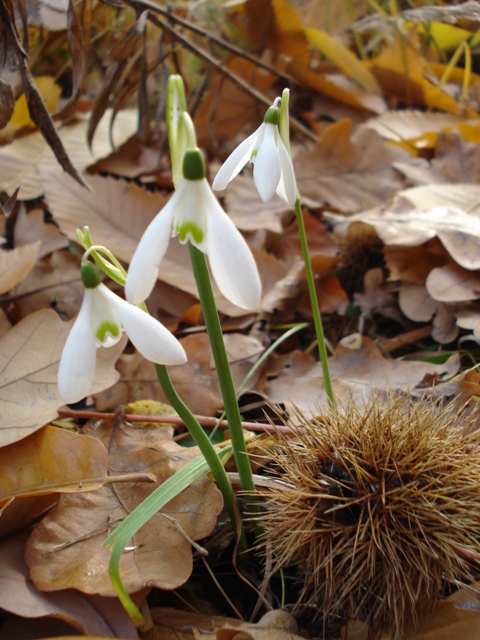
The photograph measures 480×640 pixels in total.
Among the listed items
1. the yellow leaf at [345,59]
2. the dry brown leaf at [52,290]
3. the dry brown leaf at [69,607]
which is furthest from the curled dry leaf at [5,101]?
the yellow leaf at [345,59]

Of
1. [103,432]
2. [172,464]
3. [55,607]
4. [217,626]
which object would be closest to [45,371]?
[103,432]

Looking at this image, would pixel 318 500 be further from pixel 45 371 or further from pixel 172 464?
pixel 45 371

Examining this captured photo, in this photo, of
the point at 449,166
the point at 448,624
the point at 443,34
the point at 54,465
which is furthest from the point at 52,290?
the point at 443,34

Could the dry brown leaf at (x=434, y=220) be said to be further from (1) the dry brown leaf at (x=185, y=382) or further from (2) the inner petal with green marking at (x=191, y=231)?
(2) the inner petal with green marking at (x=191, y=231)

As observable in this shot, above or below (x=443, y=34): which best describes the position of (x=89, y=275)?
above

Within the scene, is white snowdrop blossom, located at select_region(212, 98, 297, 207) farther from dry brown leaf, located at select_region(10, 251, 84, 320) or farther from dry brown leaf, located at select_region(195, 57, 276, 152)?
dry brown leaf, located at select_region(195, 57, 276, 152)

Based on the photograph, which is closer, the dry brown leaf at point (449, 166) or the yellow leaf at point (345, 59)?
the dry brown leaf at point (449, 166)

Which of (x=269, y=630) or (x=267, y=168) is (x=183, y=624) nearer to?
(x=269, y=630)
